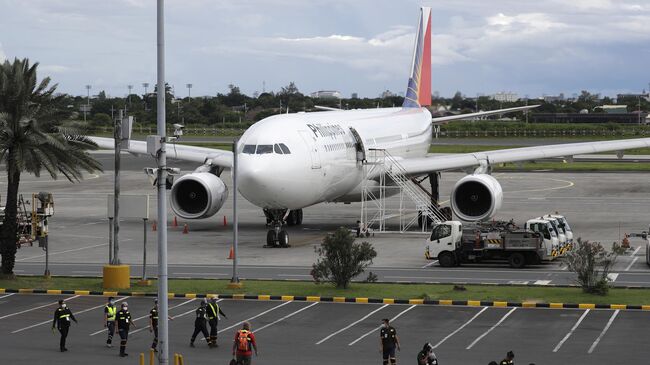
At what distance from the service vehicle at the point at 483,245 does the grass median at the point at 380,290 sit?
5488 mm

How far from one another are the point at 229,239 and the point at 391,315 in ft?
68.8

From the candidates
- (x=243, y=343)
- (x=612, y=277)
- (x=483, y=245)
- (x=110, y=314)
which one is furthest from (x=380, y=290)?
(x=243, y=343)

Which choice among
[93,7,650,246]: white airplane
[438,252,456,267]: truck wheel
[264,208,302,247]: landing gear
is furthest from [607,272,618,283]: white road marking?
[264,208,302,247]: landing gear

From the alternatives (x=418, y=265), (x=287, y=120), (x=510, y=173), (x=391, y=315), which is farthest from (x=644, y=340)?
(x=510, y=173)

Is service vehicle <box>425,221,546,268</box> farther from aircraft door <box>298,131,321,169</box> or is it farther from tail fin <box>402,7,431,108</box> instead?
tail fin <box>402,7,431,108</box>

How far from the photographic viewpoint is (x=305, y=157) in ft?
161

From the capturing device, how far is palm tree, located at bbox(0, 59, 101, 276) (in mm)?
39906

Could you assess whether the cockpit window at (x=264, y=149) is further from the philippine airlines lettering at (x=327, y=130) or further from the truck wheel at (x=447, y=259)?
the truck wheel at (x=447, y=259)

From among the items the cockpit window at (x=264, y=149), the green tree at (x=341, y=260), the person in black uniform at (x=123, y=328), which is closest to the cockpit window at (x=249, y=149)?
the cockpit window at (x=264, y=149)

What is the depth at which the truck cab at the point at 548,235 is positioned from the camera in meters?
45.0

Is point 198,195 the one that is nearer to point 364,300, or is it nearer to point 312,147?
point 312,147

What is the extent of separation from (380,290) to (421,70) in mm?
39721

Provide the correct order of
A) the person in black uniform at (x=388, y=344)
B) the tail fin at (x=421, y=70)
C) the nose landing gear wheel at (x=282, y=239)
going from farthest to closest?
the tail fin at (x=421, y=70) → the nose landing gear wheel at (x=282, y=239) → the person in black uniform at (x=388, y=344)

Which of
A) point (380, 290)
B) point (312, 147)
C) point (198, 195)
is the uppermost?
point (312, 147)
